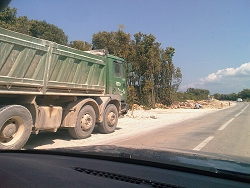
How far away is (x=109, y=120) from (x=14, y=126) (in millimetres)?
4886

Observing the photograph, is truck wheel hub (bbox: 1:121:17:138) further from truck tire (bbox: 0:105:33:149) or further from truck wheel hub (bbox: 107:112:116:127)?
truck wheel hub (bbox: 107:112:116:127)

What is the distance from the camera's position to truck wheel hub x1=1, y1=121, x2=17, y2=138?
6.75 metres

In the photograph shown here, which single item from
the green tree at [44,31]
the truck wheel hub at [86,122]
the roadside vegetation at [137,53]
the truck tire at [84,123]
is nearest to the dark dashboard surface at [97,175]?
the truck tire at [84,123]

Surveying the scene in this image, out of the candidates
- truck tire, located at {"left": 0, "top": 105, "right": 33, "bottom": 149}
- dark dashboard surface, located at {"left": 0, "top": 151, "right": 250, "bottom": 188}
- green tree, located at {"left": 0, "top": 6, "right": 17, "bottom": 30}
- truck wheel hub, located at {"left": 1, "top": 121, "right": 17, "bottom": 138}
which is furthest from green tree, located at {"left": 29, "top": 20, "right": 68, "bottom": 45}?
dark dashboard surface, located at {"left": 0, "top": 151, "right": 250, "bottom": 188}

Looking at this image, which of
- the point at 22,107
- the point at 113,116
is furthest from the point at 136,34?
the point at 22,107

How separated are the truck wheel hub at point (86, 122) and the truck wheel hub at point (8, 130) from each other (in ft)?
9.74

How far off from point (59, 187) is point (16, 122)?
5615 millimetres

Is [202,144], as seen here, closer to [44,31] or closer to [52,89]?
[52,89]

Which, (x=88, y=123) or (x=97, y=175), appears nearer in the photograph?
(x=97, y=175)

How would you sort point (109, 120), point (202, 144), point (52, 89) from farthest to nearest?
point (109, 120) < point (202, 144) < point (52, 89)

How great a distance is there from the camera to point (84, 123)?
31.8 ft

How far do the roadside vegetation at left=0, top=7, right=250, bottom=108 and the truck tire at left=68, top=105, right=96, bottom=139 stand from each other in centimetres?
948

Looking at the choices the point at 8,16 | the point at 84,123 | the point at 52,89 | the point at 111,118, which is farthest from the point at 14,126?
the point at 8,16

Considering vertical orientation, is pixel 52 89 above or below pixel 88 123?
above
